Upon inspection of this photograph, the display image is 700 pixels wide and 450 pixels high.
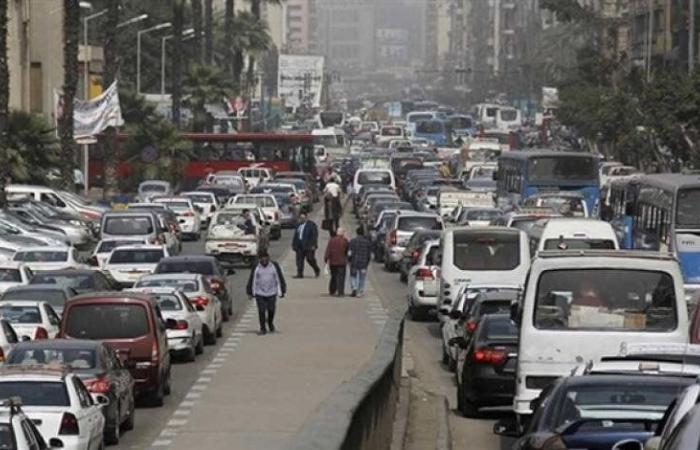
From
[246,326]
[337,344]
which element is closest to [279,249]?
[246,326]

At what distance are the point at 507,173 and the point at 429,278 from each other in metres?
28.7

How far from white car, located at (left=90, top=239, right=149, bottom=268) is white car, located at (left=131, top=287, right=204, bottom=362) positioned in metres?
12.9

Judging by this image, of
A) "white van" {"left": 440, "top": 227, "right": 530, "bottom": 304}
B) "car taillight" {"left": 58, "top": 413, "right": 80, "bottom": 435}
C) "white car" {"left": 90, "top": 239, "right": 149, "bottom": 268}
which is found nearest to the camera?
"car taillight" {"left": 58, "top": 413, "right": 80, "bottom": 435}

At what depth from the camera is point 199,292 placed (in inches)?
1465

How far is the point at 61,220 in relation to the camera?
63469 mm

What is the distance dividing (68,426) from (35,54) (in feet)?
277

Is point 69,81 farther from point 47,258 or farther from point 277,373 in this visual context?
point 277,373

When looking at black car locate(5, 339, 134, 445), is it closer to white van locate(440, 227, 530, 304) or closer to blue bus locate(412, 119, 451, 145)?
white van locate(440, 227, 530, 304)

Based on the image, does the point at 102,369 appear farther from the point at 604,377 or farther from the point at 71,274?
the point at 71,274

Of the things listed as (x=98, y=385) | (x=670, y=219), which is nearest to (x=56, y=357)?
(x=98, y=385)

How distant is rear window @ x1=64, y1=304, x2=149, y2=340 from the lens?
28.6 meters

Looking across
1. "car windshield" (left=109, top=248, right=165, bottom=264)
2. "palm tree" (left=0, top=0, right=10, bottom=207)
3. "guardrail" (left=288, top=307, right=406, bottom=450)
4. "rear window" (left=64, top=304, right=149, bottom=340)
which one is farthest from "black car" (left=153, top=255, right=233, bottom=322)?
"palm tree" (left=0, top=0, right=10, bottom=207)

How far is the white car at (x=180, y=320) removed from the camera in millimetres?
33469

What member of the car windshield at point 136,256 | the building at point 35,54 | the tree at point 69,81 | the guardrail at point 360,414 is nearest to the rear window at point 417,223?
the car windshield at point 136,256
